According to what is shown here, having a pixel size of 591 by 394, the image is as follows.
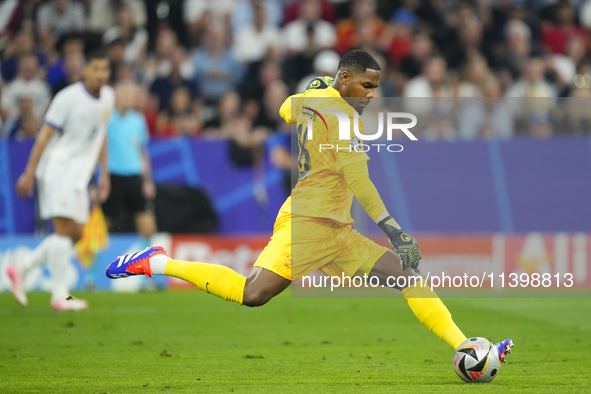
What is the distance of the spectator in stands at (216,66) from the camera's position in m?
13.5

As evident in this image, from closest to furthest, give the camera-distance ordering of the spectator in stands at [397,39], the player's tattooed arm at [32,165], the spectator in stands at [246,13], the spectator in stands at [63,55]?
the player's tattooed arm at [32,165] → the spectator in stands at [63,55] → the spectator in stands at [397,39] → the spectator in stands at [246,13]

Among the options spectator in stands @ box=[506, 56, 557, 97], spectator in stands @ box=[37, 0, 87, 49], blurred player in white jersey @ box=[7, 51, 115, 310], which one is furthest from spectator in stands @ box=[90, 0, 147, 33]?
spectator in stands @ box=[506, 56, 557, 97]

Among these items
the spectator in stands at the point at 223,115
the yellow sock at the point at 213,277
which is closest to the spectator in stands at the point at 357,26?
the spectator in stands at the point at 223,115

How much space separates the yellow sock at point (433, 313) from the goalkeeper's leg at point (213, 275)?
843 millimetres

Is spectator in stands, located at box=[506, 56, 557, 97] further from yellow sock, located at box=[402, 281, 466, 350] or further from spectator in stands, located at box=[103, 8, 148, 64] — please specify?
yellow sock, located at box=[402, 281, 466, 350]

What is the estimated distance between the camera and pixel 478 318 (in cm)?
881

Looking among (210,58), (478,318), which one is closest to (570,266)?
(478,318)

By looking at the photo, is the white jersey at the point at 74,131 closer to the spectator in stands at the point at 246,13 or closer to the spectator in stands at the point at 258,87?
the spectator in stands at the point at 258,87

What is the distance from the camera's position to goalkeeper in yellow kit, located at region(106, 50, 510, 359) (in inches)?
208

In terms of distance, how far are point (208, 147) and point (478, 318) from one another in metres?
5.08

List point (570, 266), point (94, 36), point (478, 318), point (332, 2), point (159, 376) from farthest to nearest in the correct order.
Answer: point (332, 2), point (94, 36), point (570, 266), point (478, 318), point (159, 376)

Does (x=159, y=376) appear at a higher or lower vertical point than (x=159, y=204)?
lower

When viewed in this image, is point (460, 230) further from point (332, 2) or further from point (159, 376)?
point (159, 376)

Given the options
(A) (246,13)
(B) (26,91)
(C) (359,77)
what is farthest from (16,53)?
(C) (359,77)
